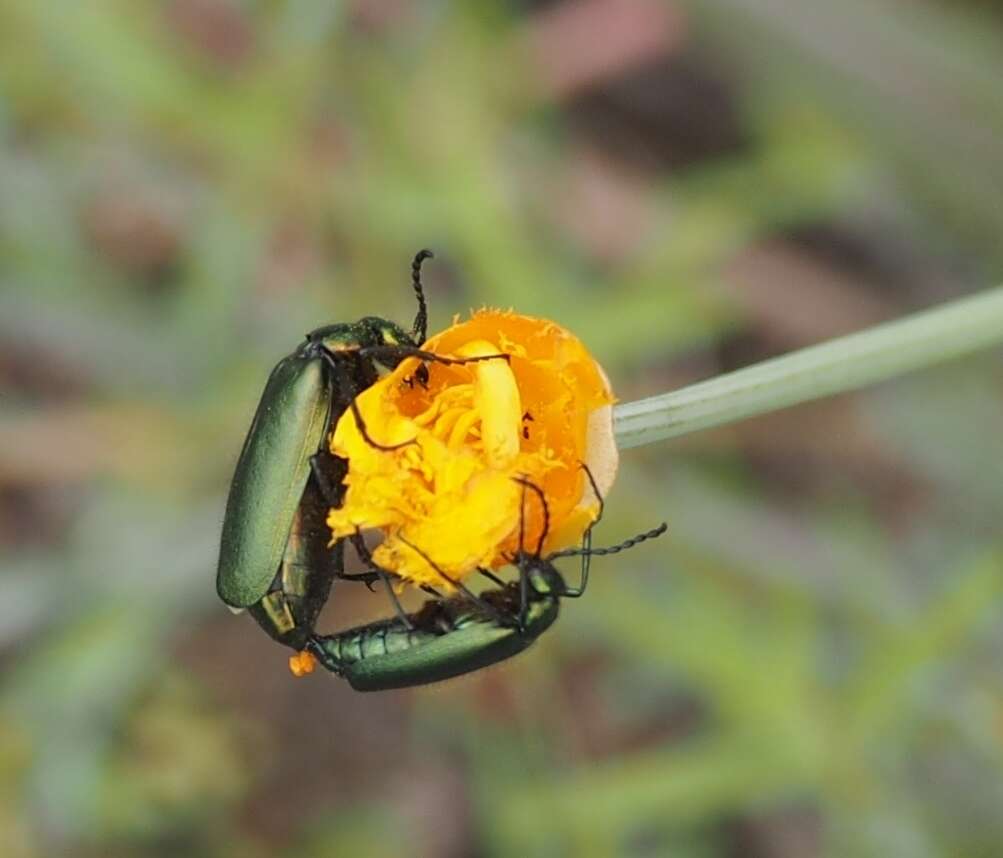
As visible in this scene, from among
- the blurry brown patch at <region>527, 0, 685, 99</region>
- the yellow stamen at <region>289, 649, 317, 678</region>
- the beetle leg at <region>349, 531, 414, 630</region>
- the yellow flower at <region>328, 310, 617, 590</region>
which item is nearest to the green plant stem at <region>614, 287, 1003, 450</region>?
the yellow flower at <region>328, 310, 617, 590</region>

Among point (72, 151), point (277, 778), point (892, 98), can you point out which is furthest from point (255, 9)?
point (277, 778)

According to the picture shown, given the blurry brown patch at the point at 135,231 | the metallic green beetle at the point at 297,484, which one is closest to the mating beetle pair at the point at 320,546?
the metallic green beetle at the point at 297,484

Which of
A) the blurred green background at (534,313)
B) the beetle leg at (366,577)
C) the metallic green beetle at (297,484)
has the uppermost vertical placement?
the metallic green beetle at (297,484)

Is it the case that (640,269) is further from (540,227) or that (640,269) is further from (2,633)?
(2,633)

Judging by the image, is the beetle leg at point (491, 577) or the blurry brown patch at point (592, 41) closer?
the beetle leg at point (491, 577)

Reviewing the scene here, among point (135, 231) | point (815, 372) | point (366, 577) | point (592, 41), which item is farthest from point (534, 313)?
point (815, 372)

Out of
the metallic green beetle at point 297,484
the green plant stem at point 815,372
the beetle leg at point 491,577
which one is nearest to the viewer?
the green plant stem at point 815,372

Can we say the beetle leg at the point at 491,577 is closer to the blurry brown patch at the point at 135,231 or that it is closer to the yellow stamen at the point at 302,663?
the yellow stamen at the point at 302,663

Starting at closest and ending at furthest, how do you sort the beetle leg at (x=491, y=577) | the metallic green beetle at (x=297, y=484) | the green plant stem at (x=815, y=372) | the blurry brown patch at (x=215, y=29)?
the green plant stem at (x=815, y=372), the beetle leg at (x=491, y=577), the metallic green beetle at (x=297, y=484), the blurry brown patch at (x=215, y=29)
